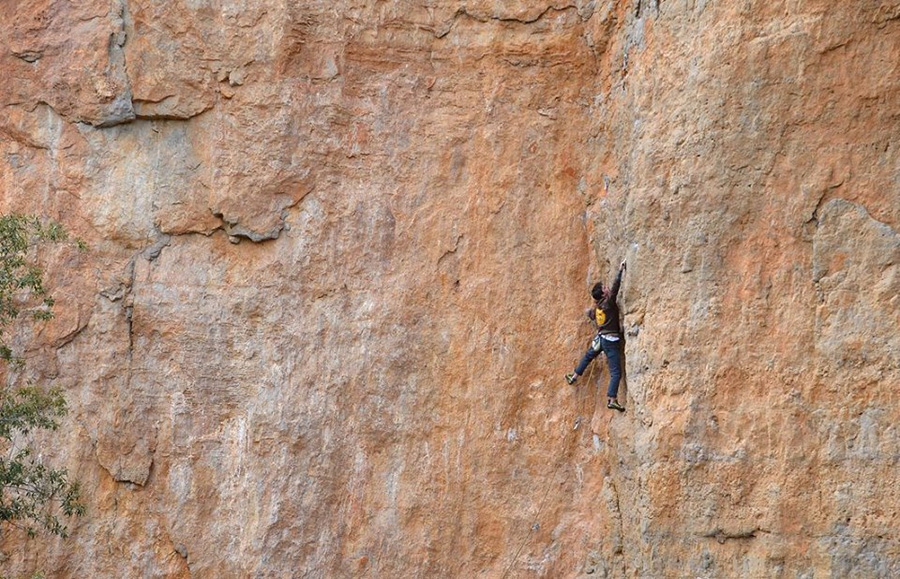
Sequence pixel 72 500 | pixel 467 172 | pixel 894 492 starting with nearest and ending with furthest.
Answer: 1. pixel 894 492
2. pixel 72 500
3. pixel 467 172

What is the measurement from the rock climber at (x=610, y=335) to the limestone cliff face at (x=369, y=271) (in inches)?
10.8

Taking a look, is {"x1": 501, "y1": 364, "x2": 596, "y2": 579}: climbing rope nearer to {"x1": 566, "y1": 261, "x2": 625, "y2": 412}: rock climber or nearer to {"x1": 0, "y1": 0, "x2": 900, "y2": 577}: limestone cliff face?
{"x1": 0, "y1": 0, "x2": 900, "y2": 577}: limestone cliff face

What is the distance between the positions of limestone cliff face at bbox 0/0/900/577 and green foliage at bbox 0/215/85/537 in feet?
0.83

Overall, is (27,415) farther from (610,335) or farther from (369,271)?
(610,335)

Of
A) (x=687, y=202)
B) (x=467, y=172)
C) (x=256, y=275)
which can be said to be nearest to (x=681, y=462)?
(x=687, y=202)

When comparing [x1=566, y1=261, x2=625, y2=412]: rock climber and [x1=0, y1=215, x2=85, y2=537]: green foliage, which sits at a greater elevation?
[x1=566, y1=261, x2=625, y2=412]: rock climber

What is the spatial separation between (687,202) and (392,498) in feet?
13.5

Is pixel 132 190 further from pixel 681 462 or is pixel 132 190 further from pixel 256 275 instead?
pixel 681 462

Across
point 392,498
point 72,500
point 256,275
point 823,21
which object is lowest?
point 72,500

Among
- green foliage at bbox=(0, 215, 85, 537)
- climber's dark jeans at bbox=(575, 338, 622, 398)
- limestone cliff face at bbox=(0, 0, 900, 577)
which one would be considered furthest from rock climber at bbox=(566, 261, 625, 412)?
green foliage at bbox=(0, 215, 85, 537)

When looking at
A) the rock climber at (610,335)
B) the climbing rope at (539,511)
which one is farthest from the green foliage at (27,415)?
the rock climber at (610,335)

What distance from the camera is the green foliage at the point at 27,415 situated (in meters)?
9.28

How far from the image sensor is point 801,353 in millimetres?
8719

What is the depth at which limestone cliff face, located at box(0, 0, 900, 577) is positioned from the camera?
9609 mm
